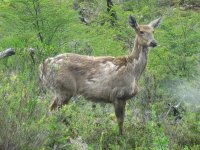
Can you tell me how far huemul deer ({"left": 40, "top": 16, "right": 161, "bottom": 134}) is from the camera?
1003cm

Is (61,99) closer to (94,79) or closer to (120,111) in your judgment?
(94,79)

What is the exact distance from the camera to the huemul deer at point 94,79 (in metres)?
10.0

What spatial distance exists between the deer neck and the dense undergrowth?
0.72 meters

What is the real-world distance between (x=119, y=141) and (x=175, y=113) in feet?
9.67

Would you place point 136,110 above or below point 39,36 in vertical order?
above

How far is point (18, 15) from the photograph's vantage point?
2078cm

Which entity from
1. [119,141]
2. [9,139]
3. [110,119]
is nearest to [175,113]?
[110,119]

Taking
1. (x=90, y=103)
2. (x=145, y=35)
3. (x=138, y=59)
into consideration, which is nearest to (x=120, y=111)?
(x=138, y=59)

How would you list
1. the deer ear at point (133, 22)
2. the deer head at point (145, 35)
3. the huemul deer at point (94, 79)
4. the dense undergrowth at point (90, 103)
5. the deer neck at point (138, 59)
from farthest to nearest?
the deer ear at point (133, 22)
the deer head at point (145, 35)
the deer neck at point (138, 59)
the huemul deer at point (94, 79)
the dense undergrowth at point (90, 103)

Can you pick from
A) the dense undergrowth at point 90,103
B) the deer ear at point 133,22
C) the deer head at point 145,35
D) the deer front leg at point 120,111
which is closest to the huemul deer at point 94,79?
the deer front leg at point 120,111

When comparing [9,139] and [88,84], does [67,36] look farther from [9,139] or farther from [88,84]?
[9,139]

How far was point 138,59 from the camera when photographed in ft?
34.8

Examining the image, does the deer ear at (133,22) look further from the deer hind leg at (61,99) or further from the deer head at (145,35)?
the deer hind leg at (61,99)

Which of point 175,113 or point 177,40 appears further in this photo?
point 177,40
